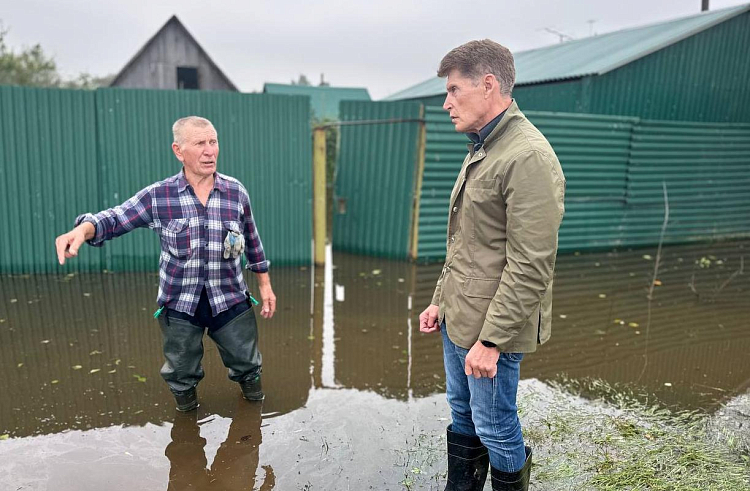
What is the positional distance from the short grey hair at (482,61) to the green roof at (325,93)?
889 inches

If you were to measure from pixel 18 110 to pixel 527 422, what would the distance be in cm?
629

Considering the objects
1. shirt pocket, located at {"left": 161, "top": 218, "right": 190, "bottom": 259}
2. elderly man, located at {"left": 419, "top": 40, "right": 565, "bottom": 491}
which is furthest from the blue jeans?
shirt pocket, located at {"left": 161, "top": 218, "right": 190, "bottom": 259}

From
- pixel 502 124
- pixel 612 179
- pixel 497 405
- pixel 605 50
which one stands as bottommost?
pixel 497 405

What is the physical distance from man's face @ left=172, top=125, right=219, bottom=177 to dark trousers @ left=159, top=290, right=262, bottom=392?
2.56 ft

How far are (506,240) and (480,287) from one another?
0.69ft

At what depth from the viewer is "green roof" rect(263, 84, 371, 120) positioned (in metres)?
25.2

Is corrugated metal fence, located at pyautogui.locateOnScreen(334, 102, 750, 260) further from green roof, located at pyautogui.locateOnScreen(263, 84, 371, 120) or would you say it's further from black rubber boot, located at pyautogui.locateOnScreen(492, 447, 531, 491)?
green roof, located at pyautogui.locateOnScreen(263, 84, 371, 120)

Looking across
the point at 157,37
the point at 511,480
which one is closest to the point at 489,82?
the point at 511,480

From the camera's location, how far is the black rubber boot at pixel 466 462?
260 cm

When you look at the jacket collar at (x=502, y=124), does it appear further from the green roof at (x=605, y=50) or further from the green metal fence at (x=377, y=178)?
the green roof at (x=605, y=50)

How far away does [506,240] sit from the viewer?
2145 millimetres

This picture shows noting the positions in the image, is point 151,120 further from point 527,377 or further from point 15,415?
point 527,377

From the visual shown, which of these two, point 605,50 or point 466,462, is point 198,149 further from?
point 605,50

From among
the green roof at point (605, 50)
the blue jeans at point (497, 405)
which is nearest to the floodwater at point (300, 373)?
the blue jeans at point (497, 405)
